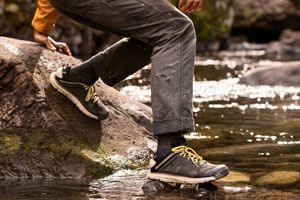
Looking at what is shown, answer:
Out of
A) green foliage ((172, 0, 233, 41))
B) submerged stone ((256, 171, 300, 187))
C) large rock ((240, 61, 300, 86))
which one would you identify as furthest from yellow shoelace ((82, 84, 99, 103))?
green foliage ((172, 0, 233, 41))

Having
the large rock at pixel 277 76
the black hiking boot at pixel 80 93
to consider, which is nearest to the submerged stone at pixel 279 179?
the black hiking boot at pixel 80 93

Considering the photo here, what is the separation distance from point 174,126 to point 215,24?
28.6 meters

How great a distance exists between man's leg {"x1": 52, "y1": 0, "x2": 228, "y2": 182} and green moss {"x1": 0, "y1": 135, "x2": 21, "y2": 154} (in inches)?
41.8

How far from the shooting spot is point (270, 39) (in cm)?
3609

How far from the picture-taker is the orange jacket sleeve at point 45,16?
5160 mm

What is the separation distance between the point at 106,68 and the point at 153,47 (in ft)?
2.46

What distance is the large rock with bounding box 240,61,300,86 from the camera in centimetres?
1234

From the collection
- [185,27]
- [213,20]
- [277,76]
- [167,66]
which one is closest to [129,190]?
[167,66]

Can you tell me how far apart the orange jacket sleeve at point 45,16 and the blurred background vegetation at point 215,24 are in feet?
58.6

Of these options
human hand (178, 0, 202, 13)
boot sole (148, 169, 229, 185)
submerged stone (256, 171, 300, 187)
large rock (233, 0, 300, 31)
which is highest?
human hand (178, 0, 202, 13)

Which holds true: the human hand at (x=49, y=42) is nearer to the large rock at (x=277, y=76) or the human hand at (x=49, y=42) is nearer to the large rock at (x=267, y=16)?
the large rock at (x=277, y=76)

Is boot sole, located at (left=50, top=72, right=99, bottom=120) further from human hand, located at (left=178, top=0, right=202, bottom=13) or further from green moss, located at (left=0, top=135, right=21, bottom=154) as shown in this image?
human hand, located at (left=178, top=0, right=202, bottom=13)

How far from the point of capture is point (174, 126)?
4250 mm

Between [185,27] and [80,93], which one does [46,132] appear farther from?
[185,27]
